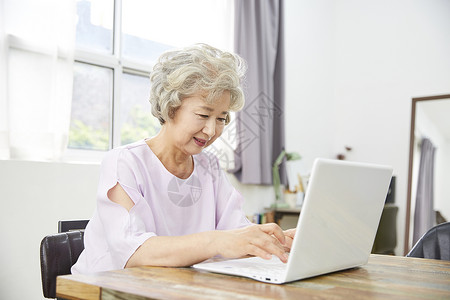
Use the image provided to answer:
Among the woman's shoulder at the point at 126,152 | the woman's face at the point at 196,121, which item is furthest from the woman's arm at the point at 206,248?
the woman's face at the point at 196,121

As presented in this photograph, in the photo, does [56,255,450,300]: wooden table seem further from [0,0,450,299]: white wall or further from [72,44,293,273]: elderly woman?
[0,0,450,299]: white wall

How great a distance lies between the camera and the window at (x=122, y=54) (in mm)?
2785

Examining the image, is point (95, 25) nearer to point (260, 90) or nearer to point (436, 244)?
point (260, 90)

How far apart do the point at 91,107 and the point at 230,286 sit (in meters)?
2.14

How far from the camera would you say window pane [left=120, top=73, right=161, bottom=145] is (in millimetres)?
3045

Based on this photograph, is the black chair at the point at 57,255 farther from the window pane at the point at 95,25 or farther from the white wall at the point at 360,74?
the white wall at the point at 360,74

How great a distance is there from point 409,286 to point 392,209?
3.68 m

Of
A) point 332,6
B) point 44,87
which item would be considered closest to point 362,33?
point 332,6

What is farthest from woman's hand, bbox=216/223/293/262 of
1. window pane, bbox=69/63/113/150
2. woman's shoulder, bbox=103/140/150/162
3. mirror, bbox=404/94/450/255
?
mirror, bbox=404/94/450/255

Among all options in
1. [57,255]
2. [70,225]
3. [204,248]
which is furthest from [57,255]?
[204,248]

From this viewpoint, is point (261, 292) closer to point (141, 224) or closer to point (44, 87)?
point (141, 224)

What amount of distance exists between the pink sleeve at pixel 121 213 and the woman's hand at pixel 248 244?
0.65ft

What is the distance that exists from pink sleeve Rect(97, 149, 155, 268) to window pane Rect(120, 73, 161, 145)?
170 centimetres

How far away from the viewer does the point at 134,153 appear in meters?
1.43
